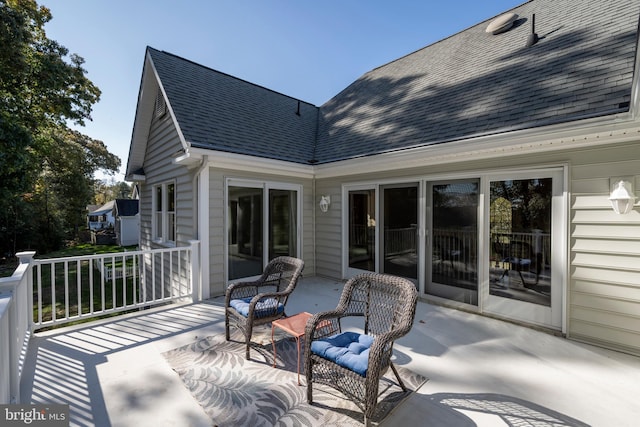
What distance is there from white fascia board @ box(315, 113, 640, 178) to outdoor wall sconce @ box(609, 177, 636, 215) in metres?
0.49

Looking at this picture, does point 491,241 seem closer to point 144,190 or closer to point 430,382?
point 430,382

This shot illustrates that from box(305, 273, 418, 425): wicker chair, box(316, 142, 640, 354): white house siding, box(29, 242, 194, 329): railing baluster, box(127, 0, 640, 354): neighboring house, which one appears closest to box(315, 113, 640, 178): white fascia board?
box(127, 0, 640, 354): neighboring house

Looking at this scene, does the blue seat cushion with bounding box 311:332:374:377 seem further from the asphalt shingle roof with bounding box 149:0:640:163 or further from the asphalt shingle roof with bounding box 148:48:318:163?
the asphalt shingle roof with bounding box 148:48:318:163

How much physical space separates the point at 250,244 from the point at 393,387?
4059 mm

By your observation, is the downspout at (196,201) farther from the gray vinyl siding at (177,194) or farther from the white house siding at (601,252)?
the white house siding at (601,252)

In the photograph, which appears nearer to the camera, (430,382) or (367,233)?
(430,382)

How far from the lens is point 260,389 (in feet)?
8.02

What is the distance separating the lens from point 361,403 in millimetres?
2086

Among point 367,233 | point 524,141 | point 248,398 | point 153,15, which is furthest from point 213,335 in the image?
point 153,15

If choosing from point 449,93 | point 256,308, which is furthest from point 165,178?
point 449,93

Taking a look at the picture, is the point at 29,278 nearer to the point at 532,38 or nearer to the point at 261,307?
the point at 261,307

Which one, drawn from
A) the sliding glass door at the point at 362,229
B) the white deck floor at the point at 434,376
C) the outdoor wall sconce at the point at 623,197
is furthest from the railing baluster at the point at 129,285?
the outdoor wall sconce at the point at 623,197

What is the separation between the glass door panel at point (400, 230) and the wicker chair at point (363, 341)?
2.44m

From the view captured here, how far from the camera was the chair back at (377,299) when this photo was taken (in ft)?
8.41
